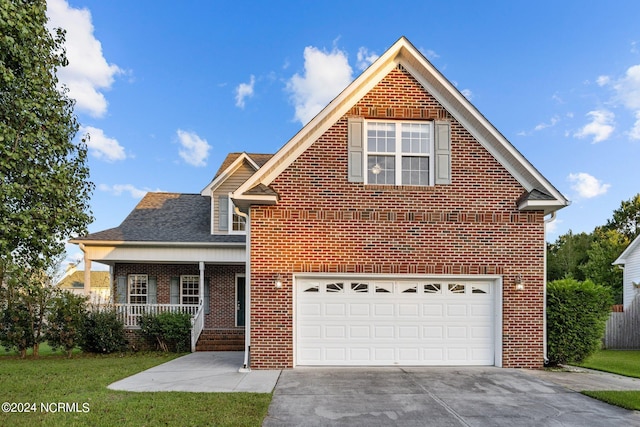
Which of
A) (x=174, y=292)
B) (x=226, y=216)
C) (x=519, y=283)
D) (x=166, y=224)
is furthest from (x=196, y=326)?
(x=519, y=283)

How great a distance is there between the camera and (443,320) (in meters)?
9.94

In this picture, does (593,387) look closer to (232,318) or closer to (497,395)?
(497,395)

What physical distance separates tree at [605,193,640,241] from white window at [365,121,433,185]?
3535 centimetres

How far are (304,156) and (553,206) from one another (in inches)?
239

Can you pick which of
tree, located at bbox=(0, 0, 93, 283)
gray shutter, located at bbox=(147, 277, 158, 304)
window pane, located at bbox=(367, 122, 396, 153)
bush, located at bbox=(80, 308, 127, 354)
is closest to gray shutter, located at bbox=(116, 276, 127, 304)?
gray shutter, located at bbox=(147, 277, 158, 304)

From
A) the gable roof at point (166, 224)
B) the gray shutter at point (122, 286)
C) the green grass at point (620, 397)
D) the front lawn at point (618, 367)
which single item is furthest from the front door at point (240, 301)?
the green grass at point (620, 397)

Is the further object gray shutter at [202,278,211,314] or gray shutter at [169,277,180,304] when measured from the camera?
gray shutter at [169,277,180,304]

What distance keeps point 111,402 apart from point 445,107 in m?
9.41

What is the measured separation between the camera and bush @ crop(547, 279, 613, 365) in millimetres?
9953

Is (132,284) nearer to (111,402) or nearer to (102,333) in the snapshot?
(102,333)

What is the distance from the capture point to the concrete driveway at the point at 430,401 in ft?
19.5

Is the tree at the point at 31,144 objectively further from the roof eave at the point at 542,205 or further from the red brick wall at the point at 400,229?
the roof eave at the point at 542,205

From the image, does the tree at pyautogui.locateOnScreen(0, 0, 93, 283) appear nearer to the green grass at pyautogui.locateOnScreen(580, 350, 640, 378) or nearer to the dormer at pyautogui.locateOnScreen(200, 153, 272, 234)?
the dormer at pyautogui.locateOnScreen(200, 153, 272, 234)

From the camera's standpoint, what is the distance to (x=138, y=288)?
16.0 meters
